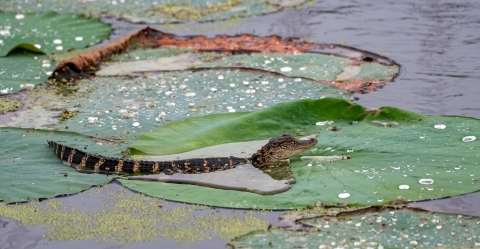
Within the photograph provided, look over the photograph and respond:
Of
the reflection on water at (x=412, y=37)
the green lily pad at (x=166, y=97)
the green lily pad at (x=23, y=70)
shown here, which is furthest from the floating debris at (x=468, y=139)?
the green lily pad at (x=23, y=70)

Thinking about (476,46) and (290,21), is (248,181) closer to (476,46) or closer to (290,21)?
(476,46)

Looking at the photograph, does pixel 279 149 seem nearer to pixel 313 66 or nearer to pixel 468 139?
pixel 468 139

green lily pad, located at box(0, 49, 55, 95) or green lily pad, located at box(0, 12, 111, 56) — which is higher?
green lily pad, located at box(0, 12, 111, 56)

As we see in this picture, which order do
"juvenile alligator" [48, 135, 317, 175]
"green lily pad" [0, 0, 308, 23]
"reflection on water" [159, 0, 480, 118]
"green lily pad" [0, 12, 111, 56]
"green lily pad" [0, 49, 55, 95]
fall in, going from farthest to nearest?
"green lily pad" [0, 0, 308, 23] → "green lily pad" [0, 12, 111, 56] → "green lily pad" [0, 49, 55, 95] → "reflection on water" [159, 0, 480, 118] → "juvenile alligator" [48, 135, 317, 175]

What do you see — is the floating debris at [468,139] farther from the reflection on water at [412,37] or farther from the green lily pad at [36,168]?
the green lily pad at [36,168]

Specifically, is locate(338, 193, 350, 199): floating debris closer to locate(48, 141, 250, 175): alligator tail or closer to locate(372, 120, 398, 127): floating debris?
locate(48, 141, 250, 175): alligator tail

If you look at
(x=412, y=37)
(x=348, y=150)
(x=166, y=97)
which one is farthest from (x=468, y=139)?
(x=412, y=37)

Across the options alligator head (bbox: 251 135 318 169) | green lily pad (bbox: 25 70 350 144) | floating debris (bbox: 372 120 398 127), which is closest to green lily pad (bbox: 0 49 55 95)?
green lily pad (bbox: 25 70 350 144)

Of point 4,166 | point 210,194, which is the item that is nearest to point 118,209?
point 210,194
